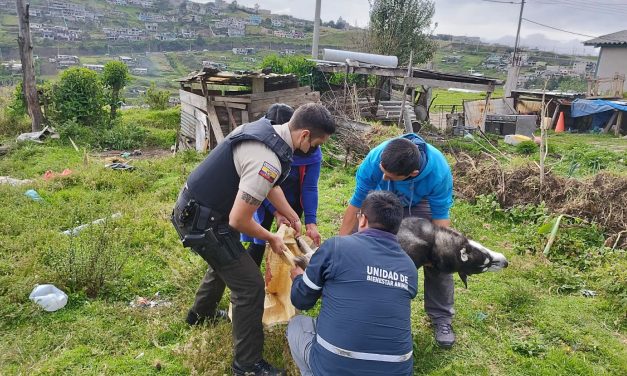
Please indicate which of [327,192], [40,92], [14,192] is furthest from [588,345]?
[40,92]

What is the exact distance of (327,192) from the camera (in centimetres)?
732

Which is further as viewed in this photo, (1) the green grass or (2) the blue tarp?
(2) the blue tarp

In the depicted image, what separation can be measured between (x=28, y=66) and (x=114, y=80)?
7.70ft

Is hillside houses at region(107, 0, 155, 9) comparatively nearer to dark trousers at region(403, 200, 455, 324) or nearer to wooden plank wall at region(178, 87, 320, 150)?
wooden plank wall at region(178, 87, 320, 150)

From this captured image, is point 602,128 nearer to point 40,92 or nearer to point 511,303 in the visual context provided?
point 511,303

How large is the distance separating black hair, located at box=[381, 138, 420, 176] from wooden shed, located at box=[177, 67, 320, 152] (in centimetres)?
686

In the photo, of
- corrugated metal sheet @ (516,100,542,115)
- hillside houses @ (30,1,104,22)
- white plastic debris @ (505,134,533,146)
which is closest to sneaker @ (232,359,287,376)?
white plastic debris @ (505,134,533,146)

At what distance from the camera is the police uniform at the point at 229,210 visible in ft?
7.78

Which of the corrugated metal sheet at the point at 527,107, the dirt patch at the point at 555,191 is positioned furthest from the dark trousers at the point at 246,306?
the corrugated metal sheet at the point at 527,107

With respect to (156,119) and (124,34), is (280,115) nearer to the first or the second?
(156,119)

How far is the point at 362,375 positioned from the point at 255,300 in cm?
94

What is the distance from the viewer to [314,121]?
2523mm

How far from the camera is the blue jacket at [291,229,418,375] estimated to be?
78.0 inches

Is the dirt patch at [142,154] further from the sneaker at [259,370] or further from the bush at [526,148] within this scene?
the bush at [526,148]
